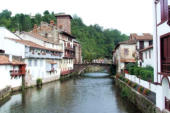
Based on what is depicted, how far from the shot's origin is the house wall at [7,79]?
1016 inches

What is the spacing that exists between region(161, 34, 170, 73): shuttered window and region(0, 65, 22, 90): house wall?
20104mm

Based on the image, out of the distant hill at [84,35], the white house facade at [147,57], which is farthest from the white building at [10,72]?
the distant hill at [84,35]

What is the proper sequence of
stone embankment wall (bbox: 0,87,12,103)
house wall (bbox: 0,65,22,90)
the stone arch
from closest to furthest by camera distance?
the stone arch, stone embankment wall (bbox: 0,87,12,103), house wall (bbox: 0,65,22,90)

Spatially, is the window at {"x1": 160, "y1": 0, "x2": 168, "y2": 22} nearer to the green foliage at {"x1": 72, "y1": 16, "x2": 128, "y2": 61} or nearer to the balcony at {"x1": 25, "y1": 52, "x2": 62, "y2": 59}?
the balcony at {"x1": 25, "y1": 52, "x2": 62, "y2": 59}

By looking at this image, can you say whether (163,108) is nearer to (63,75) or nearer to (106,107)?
(106,107)

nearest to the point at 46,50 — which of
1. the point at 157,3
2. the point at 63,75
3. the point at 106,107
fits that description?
the point at 63,75

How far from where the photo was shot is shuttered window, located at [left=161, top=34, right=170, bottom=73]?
42.7ft

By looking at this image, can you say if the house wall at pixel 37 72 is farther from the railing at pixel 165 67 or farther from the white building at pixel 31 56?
the railing at pixel 165 67

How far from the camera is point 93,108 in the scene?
21.8m

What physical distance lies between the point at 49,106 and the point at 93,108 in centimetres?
498

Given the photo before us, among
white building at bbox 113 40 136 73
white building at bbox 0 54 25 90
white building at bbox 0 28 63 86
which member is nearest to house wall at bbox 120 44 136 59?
white building at bbox 113 40 136 73

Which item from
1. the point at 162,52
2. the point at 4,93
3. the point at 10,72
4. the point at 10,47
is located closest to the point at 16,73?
the point at 10,72

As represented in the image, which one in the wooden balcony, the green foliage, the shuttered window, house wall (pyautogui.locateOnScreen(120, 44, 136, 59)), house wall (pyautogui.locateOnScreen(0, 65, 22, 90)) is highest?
the green foliage

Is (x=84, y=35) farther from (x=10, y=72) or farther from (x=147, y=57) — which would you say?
(x=10, y=72)
